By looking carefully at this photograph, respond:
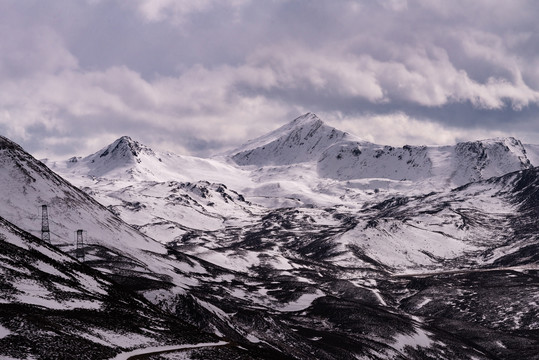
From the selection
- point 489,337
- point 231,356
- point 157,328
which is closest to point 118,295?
point 157,328

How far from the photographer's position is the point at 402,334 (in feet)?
595

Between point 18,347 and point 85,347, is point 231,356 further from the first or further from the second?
point 18,347

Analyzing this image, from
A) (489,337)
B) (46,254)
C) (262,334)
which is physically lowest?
(489,337)

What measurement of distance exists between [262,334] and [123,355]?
3149 inches

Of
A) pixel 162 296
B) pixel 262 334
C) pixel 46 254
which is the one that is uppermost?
pixel 46 254

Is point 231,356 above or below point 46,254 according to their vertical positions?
below

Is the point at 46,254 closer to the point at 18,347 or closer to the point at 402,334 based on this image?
the point at 18,347

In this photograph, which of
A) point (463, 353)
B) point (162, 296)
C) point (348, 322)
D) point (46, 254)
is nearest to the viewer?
point (46, 254)

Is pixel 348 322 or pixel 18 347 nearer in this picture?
pixel 18 347

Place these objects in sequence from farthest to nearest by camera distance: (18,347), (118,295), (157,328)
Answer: (118,295) → (157,328) → (18,347)

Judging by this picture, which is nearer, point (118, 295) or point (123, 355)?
point (123, 355)

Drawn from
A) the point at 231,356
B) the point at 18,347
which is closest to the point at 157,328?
the point at 231,356

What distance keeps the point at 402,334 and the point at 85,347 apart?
5217 inches

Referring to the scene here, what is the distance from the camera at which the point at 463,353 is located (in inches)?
6870
